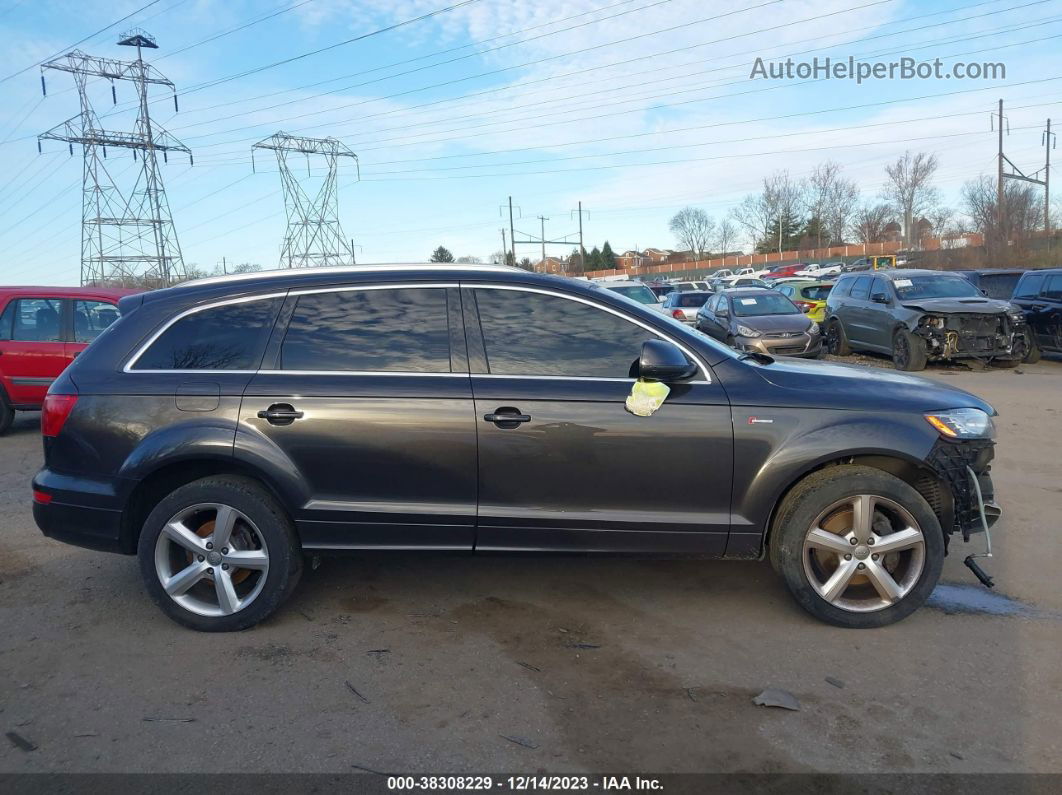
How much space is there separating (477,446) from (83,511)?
2082 mm

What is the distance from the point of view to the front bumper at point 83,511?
3875 millimetres

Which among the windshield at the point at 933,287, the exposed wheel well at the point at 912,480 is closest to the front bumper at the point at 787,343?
the windshield at the point at 933,287

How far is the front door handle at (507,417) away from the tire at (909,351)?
37.5 ft

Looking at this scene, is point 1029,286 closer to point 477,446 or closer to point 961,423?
point 961,423

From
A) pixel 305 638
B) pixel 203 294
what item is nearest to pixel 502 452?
pixel 305 638

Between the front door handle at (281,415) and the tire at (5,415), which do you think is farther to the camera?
the tire at (5,415)

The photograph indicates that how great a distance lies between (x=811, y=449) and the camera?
3.68 meters

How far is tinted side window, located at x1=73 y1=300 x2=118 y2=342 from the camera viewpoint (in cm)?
923

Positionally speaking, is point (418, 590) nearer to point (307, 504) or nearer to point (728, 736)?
point (307, 504)

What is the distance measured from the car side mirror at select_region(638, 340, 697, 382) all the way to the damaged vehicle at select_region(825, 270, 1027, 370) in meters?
11.0

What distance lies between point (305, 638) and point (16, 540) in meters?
2.98

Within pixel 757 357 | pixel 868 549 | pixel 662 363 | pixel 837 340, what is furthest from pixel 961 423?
pixel 837 340

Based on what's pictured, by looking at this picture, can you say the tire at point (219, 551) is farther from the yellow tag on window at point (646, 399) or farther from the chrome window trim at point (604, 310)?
the yellow tag on window at point (646, 399)

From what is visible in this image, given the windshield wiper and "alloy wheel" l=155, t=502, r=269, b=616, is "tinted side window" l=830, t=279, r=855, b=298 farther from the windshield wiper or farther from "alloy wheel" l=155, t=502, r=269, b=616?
"alloy wheel" l=155, t=502, r=269, b=616
